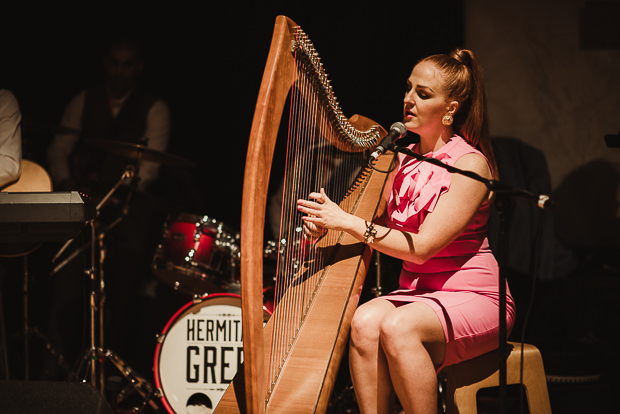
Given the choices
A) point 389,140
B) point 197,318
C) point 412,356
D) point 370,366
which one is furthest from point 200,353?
point 389,140

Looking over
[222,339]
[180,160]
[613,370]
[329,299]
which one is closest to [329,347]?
[329,299]

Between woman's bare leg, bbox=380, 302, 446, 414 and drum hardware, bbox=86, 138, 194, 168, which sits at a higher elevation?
drum hardware, bbox=86, 138, 194, 168

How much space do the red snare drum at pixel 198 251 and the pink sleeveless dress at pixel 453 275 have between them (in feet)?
3.59

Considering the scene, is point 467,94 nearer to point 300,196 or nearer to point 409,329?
point 300,196

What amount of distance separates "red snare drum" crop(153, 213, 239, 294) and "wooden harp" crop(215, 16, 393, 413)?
0.77 metres

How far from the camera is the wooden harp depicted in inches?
50.4

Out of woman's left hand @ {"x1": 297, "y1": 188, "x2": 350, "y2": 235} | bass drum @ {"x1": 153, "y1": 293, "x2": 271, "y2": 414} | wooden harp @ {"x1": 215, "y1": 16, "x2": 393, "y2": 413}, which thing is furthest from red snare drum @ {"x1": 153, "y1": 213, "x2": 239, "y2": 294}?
woman's left hand @ {"x1": 297, "y1": 188, "x2": 350, "y2": 235}

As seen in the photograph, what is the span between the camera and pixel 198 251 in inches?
118

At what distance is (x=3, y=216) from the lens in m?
1.88

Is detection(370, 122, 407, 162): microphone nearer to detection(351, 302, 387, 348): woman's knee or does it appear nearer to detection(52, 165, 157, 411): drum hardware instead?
detection(351, 302, 387, 348): woman's knee

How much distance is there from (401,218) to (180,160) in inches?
57.1

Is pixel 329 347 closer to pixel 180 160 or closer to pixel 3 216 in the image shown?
pixel 3 216

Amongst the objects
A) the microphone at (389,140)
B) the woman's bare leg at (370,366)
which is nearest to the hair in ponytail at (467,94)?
the microphone at (389,140)

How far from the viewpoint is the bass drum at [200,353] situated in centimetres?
299
